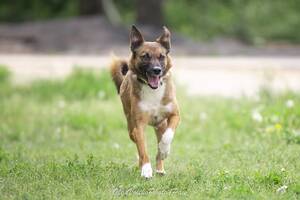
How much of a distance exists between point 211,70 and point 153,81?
9.49m

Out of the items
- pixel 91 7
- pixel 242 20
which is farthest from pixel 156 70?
pixel 91 7

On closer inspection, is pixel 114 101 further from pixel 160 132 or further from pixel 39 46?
pixel 39 46

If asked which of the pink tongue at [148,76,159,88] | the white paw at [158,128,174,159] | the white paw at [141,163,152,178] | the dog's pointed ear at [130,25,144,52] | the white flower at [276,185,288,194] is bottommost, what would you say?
the white paw at [141,163,152,178]

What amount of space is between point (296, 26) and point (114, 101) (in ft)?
32.0

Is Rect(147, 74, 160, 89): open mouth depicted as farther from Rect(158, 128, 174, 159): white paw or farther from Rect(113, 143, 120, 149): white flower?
Rect(113, 143, 120, 149): white flower

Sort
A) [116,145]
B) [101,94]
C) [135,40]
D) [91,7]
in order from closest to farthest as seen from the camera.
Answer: [135,40], [116,145], [101,94], [91,7]

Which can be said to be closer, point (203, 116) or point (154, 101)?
point (154, 101)

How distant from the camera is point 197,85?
16281mm

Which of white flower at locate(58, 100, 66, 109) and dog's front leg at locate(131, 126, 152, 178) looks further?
white flower at locate(58, 100, 66, 109)

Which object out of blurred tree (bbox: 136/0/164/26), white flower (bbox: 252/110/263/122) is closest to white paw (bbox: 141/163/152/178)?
white flower (bbox: 252/110/263/122)

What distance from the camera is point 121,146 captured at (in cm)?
1101

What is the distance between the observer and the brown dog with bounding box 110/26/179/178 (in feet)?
27.4

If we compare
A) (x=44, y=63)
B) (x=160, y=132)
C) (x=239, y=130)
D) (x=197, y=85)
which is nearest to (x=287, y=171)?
(x=160, y=132)

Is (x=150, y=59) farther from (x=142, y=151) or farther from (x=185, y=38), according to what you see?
(x=185, y=38)
